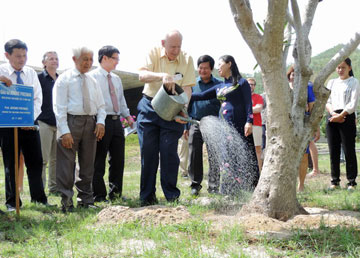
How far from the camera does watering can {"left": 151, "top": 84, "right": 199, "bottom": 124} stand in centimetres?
439

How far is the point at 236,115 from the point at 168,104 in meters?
1.44

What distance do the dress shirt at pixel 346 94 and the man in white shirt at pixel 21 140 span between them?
4052mm

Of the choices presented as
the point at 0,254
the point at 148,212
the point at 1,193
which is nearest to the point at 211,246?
the point at 148,212

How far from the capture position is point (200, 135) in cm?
591

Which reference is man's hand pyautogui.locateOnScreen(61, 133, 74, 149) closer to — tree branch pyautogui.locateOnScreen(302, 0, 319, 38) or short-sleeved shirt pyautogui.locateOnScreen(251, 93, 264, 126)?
tree branch pyautogui.locateOnScreen(302, 0, 319, 38)

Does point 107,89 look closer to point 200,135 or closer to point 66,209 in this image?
point 200,135

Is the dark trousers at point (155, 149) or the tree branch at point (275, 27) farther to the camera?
the dark trousers at point (155, 149)

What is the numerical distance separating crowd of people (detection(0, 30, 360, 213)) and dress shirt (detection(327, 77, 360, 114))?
14 millimetres

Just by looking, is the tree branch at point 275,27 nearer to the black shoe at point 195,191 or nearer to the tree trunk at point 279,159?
the tree trunk at point 279,159

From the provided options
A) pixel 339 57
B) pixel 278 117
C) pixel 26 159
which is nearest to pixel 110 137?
pixel 26 159

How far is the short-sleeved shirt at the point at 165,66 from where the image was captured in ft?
16.0

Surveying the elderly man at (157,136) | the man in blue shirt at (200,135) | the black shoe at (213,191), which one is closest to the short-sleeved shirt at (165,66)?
the elderly man at (157,136)

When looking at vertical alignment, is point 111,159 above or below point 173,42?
below

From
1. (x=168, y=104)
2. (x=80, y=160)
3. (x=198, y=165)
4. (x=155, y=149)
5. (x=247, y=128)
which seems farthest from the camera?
(x=198, y=165)
